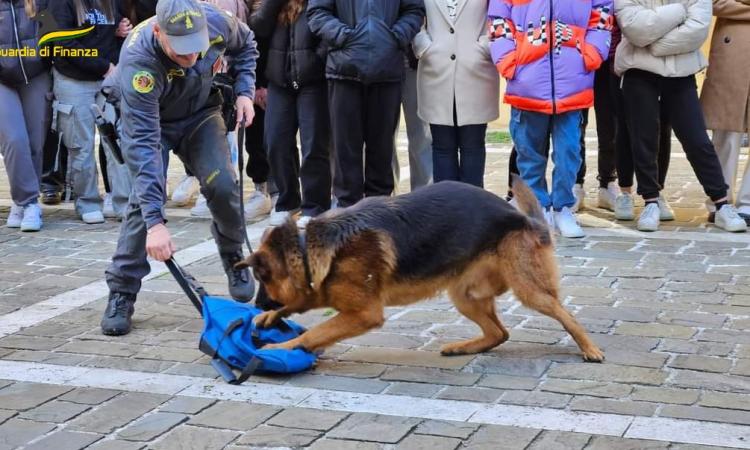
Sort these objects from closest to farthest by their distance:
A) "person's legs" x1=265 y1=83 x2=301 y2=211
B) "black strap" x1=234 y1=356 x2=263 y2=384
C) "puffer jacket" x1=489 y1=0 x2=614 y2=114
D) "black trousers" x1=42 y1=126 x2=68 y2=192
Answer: "black strap" x1=234 y1=356 x2=263 y2=384
"puffer jacket" x1=489 y1=0 x2=614 y2=114
"person's legs" x1=265 y1=83 x2=301 y2=211
"black trousers" x1=42 y1=126 x2=68 y2=192

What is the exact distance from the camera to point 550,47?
7855 millimetres

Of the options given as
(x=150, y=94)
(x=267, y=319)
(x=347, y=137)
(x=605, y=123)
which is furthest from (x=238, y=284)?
(x=605, y=123)

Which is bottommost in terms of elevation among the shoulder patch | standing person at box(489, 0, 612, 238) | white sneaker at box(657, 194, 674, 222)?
white sneaker at box(657, 194, 674, 222)

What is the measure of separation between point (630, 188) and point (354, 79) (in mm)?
2531

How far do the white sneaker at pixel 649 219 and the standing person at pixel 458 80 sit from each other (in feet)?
4.16

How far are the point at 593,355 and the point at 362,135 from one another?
3.41 m

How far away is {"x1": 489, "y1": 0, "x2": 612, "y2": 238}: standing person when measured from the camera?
784 cm

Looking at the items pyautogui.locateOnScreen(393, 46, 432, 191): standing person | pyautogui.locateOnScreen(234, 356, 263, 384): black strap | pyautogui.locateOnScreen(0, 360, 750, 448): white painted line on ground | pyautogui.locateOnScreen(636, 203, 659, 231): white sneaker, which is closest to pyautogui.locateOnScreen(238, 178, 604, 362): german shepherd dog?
pyautogui.locateOnScreen(234, 356, 263, 384): black strap

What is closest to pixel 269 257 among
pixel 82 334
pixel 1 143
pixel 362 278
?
pixel 362 278

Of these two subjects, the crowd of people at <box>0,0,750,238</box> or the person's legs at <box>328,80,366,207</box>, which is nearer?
the crowd of people at <box>0,0,750,238</box>

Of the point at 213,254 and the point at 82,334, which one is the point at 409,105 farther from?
the point at 82,334

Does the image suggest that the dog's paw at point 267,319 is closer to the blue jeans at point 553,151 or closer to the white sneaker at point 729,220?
the blue jeans at point 553,151

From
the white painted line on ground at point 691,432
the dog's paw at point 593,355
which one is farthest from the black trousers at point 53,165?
the white painted line on ground at point 691,432

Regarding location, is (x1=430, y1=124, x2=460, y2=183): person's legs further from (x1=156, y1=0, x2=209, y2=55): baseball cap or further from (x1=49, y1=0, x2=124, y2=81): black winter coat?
(x1=156, y1=0, x2=209, y2=55): baseball cap
